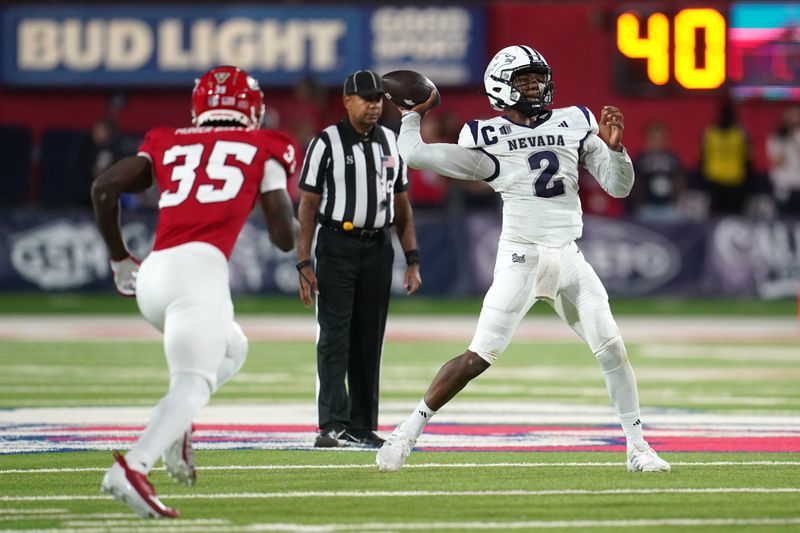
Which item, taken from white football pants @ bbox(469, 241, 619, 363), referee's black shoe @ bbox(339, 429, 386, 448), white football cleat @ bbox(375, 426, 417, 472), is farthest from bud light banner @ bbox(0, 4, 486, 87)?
white football cleat @ bbox(375, 426, 417, 472)

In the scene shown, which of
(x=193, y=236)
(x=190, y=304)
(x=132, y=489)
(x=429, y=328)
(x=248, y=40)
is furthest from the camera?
(x=248, y=40)

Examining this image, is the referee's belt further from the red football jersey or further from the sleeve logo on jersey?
the red football jersey

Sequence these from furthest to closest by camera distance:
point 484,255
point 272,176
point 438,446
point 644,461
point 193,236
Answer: point 484,255 → point 438,446 → point 644,461 → point 272,176 → point 193,236

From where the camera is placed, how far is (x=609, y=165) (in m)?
6.91

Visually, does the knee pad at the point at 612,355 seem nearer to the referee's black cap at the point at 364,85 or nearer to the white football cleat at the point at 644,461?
the white football cleat at the point at 644,461

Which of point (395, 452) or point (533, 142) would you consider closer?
point (395, 452)

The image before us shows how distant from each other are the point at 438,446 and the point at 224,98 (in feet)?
7.79

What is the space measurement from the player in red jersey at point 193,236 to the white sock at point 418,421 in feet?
3.63

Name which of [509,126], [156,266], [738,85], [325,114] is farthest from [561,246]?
[325,114]

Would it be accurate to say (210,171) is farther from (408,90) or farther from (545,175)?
(545,175)

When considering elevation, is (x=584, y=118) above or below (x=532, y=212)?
above

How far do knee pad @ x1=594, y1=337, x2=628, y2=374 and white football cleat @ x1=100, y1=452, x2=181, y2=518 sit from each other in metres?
2.24

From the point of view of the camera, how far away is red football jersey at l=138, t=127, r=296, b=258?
5820mm

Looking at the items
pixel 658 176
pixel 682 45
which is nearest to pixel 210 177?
pixel 682 45
